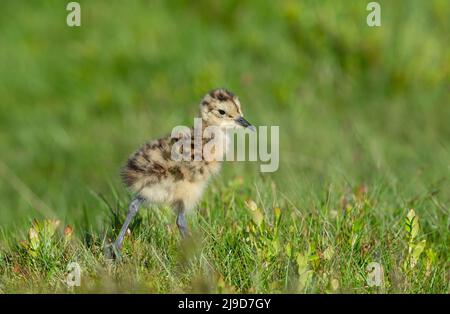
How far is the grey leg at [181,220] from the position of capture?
17.1 ft

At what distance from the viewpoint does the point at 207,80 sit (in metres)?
10.7

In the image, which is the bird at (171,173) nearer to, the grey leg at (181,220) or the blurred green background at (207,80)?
the grey leg at (181,220)

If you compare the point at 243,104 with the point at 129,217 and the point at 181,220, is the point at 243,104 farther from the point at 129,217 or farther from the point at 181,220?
the point at 129,217

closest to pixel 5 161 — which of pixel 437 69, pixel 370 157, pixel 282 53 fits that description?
pixel 282 53

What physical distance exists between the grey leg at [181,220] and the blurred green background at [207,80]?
12.3 feet

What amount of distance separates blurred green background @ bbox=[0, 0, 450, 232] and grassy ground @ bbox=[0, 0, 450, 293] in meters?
0.02

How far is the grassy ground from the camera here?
5.98m

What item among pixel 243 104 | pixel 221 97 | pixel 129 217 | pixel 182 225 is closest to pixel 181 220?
pixel 182 225

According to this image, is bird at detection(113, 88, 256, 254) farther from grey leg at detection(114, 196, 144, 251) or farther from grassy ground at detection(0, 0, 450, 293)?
grassy ground at detection(0, 0, 450, 293)

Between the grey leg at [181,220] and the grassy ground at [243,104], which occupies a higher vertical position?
the grassy ground at [243,104]

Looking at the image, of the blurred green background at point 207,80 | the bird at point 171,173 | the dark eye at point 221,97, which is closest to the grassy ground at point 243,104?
the blurred green background at point 207,80

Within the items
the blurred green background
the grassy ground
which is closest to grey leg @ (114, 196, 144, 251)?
the grassy ground

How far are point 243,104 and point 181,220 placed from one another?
538cm

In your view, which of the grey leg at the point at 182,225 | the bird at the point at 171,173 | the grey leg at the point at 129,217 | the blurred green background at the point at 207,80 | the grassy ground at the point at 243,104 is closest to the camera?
the grey leg at the point at 129,217
